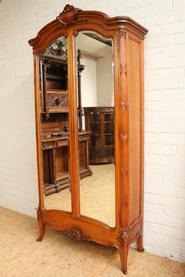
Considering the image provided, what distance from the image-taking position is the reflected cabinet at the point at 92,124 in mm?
1838

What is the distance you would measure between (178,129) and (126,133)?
442mm

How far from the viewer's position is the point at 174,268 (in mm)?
1976

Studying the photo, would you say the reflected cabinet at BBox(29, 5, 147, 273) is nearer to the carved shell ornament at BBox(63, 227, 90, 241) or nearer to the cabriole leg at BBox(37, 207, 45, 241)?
the carved shell ornament at BBox(63, 227, 90, 241)

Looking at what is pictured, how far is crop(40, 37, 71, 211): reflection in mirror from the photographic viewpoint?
211 cm

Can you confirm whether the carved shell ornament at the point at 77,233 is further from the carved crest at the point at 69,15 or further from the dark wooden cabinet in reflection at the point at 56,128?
the carved crest at the point at 69,15

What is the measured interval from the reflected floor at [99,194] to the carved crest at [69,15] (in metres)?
1.12

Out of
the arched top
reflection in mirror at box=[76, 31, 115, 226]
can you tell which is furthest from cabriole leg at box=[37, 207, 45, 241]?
the arched top

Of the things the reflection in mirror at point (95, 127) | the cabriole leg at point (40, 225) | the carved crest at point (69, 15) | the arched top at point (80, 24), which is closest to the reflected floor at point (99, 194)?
the reflection in mirror at point (95, 127)

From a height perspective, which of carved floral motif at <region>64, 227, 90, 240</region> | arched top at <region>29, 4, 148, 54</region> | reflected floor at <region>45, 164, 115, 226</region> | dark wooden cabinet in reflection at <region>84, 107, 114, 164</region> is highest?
arched top at <region>29, 4, 148, 54</region>

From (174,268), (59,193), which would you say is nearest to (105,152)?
(59,193)

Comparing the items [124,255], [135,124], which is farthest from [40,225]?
[135,124]

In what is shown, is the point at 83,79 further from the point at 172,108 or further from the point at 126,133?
the point at 172,108

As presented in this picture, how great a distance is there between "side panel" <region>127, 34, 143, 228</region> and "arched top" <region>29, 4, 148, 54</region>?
0.27 feet

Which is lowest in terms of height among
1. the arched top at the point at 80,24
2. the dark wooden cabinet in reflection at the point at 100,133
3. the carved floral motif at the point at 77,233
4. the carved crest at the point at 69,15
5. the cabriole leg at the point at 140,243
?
the cabriole leg at the point at 140,243
